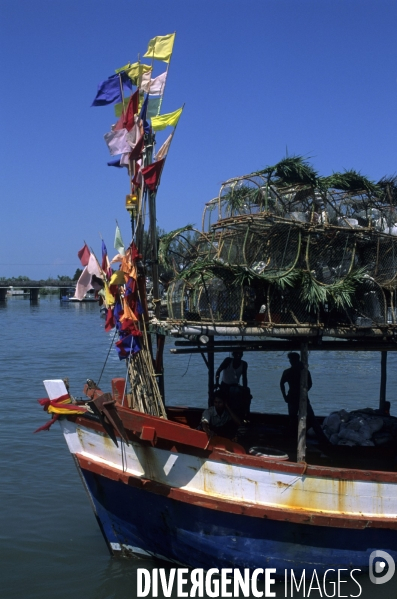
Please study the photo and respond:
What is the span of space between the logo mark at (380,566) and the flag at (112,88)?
5302 millimetres

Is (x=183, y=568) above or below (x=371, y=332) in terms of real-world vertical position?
below

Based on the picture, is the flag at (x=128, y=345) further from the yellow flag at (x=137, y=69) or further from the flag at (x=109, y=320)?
the yellow flag at (x=137, y=69)

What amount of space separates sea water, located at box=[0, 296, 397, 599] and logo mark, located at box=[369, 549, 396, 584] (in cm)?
12

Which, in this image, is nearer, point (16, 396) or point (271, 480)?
point (271, 480)

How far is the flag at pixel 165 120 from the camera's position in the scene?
673 cm

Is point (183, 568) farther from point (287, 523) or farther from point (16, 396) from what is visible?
point (16, 396)

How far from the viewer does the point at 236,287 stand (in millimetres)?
6012

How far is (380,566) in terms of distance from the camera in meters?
6.48

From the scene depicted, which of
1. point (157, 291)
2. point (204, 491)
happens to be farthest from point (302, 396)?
point (157, 291)

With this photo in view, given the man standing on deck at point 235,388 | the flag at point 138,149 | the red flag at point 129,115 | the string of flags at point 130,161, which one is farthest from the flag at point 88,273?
the man standing on deck at point 235,388

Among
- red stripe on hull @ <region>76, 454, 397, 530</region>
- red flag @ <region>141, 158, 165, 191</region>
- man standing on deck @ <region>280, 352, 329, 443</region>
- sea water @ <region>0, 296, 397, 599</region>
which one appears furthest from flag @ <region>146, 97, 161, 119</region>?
red stripe on hull @ <region>76, 454, 397, 530</region>

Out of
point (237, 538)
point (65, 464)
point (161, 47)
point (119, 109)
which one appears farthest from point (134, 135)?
point (65, 464)

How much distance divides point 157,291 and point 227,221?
109 cm

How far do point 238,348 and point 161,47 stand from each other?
329 cm
